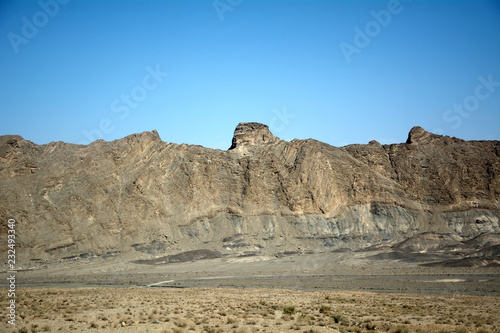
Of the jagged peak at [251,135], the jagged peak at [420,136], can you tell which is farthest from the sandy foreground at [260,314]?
the jagged peak at [251,135]

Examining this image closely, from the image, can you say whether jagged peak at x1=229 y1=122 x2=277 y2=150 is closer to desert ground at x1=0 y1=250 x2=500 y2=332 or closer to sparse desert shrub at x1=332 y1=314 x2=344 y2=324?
desert ground at x1=0 y1=250 x2=500 y2=332

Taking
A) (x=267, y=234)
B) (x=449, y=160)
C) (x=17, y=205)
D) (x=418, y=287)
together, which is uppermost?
(x=449, y=160)

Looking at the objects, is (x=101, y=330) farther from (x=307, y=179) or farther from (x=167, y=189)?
(x=307, y=179)

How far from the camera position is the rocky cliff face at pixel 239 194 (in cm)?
7912

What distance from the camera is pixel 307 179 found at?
315ft

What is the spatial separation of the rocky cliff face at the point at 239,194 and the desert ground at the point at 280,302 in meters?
15.9

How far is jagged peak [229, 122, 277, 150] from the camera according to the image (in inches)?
4488

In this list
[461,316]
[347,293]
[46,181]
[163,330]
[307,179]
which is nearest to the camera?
[163,330]

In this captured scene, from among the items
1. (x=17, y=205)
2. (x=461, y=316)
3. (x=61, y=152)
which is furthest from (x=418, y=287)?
(x=61, y=152)

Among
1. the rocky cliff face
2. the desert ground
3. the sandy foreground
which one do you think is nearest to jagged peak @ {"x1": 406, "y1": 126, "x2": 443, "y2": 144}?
the rocky cliff face

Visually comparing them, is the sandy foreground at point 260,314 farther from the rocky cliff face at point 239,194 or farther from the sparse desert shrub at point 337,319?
the rocky cliff face at point 239,194

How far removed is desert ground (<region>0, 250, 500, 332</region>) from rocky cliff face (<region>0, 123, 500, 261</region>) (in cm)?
1594

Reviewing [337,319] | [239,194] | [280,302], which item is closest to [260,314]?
[337,319]

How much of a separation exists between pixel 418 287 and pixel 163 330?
98.8ft
